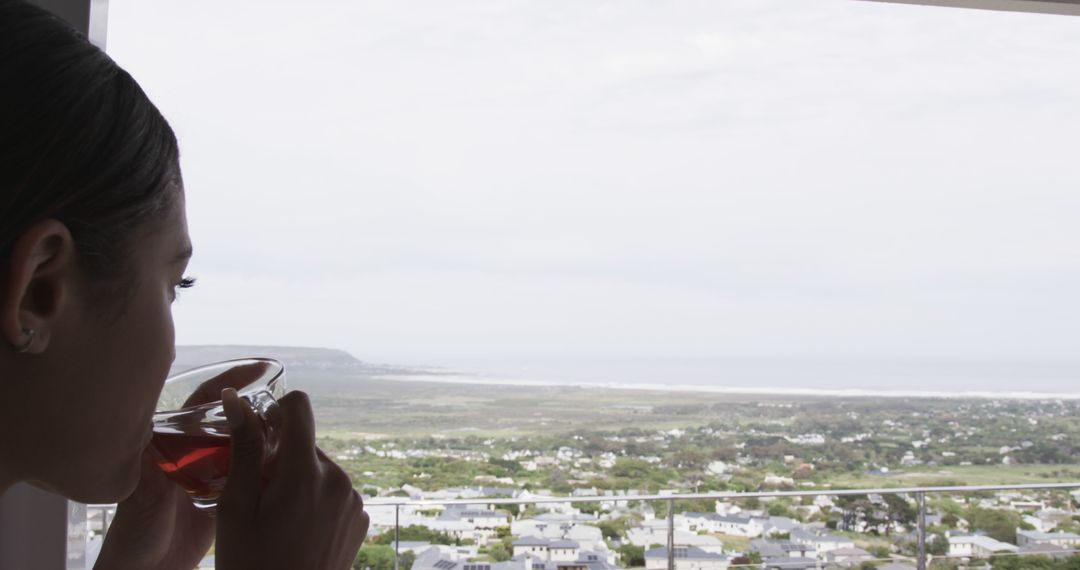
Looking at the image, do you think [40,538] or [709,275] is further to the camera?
[709,275]

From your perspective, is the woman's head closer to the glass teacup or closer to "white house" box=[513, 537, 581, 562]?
the glass teacup

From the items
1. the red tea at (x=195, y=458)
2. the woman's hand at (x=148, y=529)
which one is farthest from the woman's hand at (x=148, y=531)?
the red tea at (x=195, y=458)

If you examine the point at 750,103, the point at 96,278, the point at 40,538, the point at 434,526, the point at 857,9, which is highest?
the point at 857,9

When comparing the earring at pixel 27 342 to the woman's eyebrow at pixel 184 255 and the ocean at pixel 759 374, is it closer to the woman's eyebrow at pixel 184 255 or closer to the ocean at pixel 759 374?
the woman's eyebrow at pixel 184 255

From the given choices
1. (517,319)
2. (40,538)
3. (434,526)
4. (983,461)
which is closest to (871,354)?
(983,461)

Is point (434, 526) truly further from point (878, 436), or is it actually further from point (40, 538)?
point (878, 436)

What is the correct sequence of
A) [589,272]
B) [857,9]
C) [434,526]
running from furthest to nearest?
[589,272], [857,9], [434,526]

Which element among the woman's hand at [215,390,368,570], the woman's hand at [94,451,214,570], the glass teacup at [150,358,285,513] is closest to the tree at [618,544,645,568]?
the woman's hand at [94,451,214,570]
